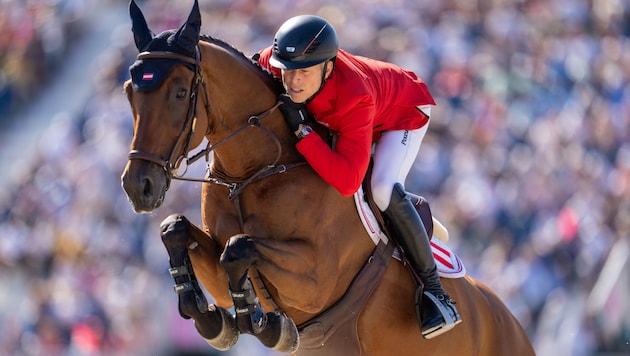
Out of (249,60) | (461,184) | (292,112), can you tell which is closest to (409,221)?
(292,112)

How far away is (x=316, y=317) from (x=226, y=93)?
55.0 inches

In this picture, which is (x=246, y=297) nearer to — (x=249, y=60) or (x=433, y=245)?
(x=249, y=60)

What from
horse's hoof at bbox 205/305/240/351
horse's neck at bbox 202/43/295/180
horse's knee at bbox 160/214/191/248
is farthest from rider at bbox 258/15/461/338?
horse's hoof at bbox 205/305/240/351

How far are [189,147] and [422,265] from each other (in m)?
1.76

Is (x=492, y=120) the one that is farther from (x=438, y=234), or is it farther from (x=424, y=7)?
(x=438, y=234)

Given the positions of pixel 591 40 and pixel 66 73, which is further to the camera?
pixel 66 73

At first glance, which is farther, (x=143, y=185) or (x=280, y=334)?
(x=280, y=334)

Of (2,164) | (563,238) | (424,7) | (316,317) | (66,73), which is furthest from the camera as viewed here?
(66,73)

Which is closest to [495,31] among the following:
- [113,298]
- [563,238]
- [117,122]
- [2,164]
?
[563,238]

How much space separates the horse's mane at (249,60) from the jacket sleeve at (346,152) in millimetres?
403

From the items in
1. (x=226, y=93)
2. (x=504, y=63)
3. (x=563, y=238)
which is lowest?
(x=563, y=238)

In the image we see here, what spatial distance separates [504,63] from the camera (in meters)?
14.6

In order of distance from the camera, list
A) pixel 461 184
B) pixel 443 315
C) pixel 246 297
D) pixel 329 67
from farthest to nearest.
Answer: pixel 461 184
pixel 443 315
pixel 329 67
pixel 246 297

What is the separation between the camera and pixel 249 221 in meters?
6.14
